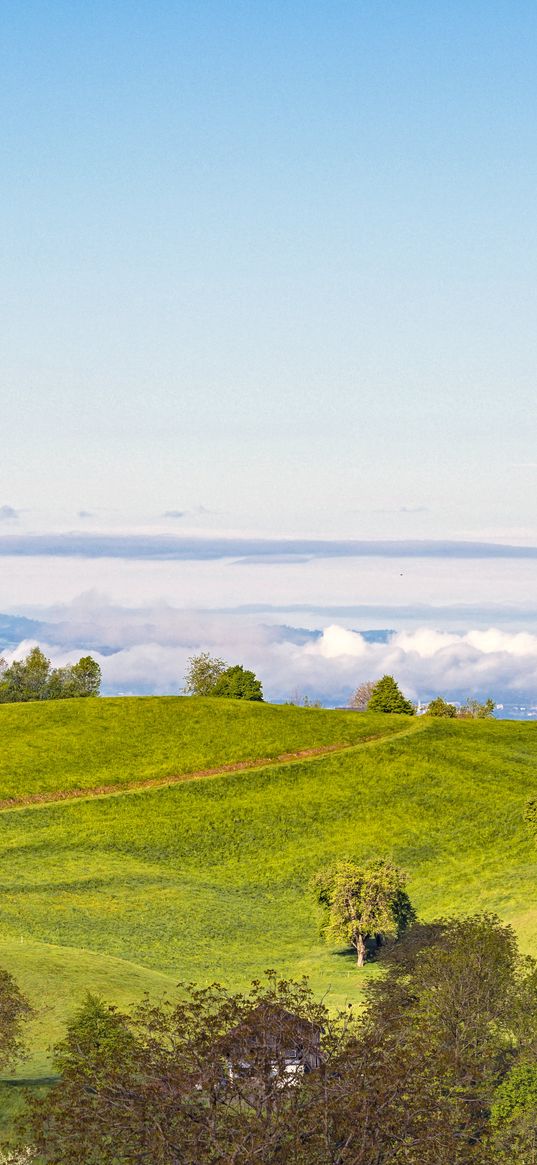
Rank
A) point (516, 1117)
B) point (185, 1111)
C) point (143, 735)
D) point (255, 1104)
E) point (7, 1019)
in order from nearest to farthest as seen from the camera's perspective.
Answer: point (185, 1111) < point (255, 1104) < point (516, 1117) < point (7, 1019) < point (143, 735)

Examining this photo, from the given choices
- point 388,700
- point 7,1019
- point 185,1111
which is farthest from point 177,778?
point 185,1111

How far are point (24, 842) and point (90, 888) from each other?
13410 millimetres

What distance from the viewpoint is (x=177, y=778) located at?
144 metres

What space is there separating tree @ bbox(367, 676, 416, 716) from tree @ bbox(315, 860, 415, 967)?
298ft

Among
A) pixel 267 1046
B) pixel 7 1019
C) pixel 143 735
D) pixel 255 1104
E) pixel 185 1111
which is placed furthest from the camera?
pixel 143 735

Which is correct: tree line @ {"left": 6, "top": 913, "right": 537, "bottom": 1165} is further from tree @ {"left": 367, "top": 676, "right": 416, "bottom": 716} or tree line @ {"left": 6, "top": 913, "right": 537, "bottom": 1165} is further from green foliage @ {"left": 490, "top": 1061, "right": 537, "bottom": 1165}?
tree @ {"left": 367, "top": 676, "right": 416, "bottom": 716}

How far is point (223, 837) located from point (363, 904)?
31.3m

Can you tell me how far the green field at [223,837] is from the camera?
93.2 metres

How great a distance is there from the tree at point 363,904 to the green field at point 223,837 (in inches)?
88.3

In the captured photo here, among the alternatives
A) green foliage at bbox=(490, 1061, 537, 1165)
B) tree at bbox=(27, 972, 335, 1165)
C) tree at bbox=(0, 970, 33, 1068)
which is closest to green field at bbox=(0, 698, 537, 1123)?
tree at bbox=(0, 970, 33, 1068)

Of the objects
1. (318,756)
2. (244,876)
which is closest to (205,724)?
(318,756)

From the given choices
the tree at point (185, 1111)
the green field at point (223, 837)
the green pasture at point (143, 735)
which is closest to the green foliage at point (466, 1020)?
the tree at point (185, 1111)

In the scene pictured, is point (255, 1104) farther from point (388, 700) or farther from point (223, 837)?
point (388, 700)

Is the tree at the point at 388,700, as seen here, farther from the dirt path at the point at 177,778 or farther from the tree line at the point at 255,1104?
the tree line at the point at 255,1104
